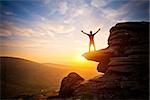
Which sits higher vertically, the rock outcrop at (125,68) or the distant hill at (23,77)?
the rock outcrop at (125,68)

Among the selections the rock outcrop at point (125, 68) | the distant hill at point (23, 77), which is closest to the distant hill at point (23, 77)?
the distant hill at point (23, 77)

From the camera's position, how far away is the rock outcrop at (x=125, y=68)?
80.3ft

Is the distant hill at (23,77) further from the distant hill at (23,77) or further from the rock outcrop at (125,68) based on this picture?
the rock outcrop at (125,68)

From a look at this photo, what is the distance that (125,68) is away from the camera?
27.0 metres

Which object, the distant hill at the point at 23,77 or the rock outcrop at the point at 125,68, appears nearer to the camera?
the rock outcrop at the point at 125,68

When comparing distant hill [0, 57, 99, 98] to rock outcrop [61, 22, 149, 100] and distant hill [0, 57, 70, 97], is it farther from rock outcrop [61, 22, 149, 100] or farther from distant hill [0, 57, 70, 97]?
rock outcrop [61, 22, 149, 100]

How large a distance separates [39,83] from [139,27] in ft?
359

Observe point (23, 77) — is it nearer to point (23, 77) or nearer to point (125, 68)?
point (23, 77)

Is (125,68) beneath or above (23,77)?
above

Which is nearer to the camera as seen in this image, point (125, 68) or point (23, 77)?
point (125, 68)

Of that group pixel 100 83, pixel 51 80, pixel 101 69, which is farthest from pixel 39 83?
pixel 100 83

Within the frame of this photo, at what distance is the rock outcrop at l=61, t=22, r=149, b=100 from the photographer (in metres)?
24.5

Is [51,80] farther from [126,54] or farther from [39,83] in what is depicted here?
[126,54]

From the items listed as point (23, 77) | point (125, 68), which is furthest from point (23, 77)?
point (125, 68)
